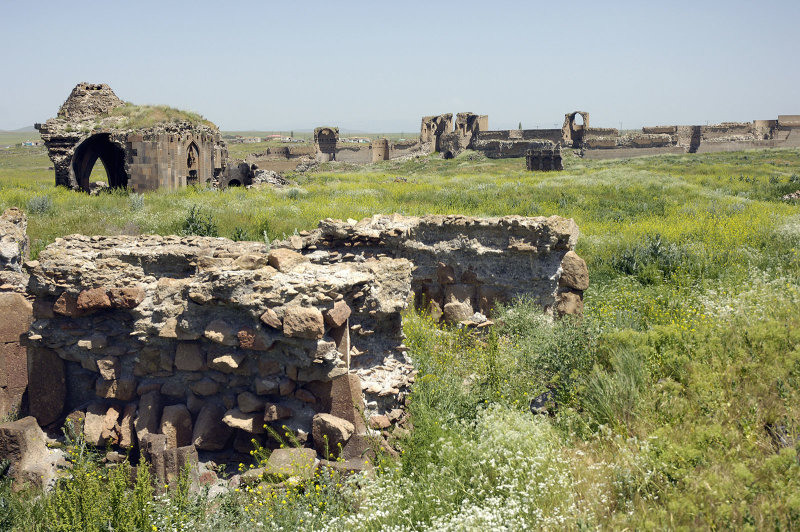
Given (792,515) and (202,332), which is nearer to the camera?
(792,515)

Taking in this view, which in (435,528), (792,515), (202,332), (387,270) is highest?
(387,270)

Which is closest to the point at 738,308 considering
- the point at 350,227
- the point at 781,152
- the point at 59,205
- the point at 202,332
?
the point at 350,227

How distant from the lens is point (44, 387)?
5.97 m

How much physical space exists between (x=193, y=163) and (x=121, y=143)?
3.06 m

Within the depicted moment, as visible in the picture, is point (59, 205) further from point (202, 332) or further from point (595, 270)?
point (595, 270)

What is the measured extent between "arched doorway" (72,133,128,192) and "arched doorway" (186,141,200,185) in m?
2.34

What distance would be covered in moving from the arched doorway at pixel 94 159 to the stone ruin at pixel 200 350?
1660cm

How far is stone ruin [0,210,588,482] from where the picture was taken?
17.3ft

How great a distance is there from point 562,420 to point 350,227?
3.77 metres

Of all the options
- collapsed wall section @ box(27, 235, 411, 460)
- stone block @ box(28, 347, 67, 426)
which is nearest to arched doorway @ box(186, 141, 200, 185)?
collapsed wall section @ box(27, 235, 411, 460)

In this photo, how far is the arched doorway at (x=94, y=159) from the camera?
70.6ft

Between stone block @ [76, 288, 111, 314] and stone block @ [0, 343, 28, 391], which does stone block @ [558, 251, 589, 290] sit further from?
stone block @ [0, 343, 28, 391]

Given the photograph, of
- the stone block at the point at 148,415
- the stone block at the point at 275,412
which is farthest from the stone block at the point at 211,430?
the stone block at the point at 275,412

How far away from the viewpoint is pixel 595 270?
11.7 m
